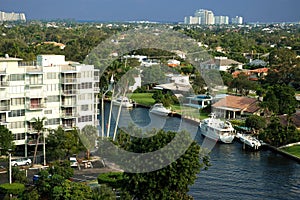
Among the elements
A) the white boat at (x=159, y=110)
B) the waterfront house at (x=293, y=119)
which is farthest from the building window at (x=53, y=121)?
the white boat at (x=159, y=110)

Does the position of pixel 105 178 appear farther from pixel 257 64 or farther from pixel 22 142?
pixel 257 64

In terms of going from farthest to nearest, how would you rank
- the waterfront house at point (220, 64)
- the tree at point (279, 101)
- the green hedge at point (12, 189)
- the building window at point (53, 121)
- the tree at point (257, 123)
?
the waterfront house at point (220, 64) → the tree at point (279, 101) → the tree at point (257, 123) → the building window at point (53, 121) → the green hedge at point (12, 189)

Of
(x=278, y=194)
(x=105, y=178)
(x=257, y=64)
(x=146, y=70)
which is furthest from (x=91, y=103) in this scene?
(x=257, y=64)

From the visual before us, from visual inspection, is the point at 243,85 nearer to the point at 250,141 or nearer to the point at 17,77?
the point at 250,141

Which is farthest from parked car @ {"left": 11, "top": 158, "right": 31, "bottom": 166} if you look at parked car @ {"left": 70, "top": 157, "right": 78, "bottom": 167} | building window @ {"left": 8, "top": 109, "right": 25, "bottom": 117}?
building window @ {"left": 8, "top": 109, "right": 25, "bottom": 117}

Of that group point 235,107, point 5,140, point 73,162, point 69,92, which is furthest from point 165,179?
point 235,107

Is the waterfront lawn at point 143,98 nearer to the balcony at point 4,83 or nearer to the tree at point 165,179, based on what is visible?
the balcony at point 4,83

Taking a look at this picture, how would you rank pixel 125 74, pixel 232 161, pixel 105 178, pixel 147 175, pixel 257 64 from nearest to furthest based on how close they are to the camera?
pixel 147 175
pixel 105 178
pixel 232 161
pixel 125 74
pixel 257 64
